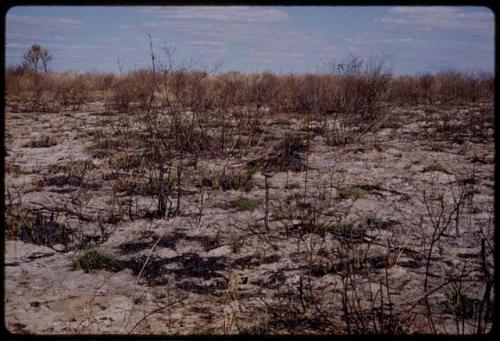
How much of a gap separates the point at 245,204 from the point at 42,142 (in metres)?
3.84

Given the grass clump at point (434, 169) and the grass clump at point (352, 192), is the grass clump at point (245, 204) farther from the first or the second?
the grass clump at point (434, 169)

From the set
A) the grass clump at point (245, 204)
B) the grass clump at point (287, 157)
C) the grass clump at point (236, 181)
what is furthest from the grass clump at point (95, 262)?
the grass clump at point (287, 157)

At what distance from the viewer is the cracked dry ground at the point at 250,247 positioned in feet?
7.14

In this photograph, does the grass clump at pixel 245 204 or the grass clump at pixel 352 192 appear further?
the grass clump at pixel 352 192

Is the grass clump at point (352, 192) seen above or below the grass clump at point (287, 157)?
below

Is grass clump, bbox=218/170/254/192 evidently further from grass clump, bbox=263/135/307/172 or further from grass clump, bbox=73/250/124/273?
grass clump, bbox=73/250/124/273

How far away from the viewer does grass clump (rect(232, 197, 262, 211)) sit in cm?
369

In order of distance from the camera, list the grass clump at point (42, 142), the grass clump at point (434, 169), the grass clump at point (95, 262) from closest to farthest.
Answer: the grass clump at point (95, 262)
the grass clump at point (434, 169)
the grass clump at point (42, 142)

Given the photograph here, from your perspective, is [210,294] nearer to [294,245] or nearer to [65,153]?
[294,245]

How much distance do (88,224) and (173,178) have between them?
123 cm

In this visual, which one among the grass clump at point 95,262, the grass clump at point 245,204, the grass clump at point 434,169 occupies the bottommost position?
the grass clump at point 95,262

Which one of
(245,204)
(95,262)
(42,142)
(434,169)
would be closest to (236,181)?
(245,204)

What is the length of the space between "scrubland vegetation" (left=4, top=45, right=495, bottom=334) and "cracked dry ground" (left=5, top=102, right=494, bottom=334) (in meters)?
0.01

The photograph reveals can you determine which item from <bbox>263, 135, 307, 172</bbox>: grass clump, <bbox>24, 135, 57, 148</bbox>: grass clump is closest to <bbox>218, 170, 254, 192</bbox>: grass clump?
<bbox>263, 135, 307, 172</bbox>: grass clump
